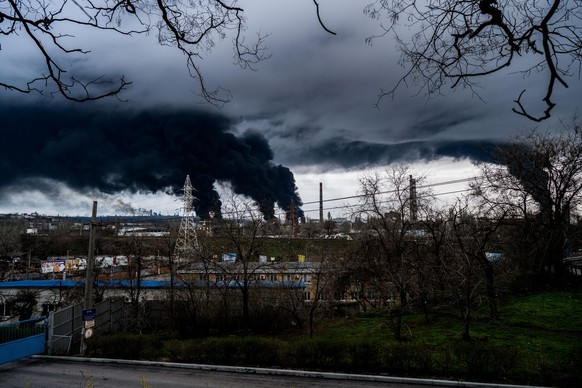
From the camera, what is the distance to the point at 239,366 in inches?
706

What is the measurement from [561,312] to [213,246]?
22385 millimetres

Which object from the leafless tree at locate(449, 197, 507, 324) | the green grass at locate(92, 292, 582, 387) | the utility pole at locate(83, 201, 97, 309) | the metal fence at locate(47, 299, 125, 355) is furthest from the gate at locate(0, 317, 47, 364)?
the leafless tree at locate(449, 197, 507, 324)

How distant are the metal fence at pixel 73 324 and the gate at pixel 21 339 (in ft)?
1.66

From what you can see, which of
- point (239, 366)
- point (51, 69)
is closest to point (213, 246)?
point (239, 366)

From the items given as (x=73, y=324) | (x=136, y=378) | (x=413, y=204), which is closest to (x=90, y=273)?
(x=73, y=324)

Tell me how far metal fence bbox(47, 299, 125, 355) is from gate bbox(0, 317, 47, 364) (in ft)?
1.66

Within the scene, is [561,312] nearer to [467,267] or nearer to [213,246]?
[467,267]

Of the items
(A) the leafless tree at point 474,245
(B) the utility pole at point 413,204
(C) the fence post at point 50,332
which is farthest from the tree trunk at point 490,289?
(C) the fence post at point 50,332

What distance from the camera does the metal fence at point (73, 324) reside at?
72.9ft

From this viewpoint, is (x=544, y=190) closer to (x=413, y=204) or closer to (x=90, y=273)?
(x=413, y=204)

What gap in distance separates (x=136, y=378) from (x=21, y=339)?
28.1 ft

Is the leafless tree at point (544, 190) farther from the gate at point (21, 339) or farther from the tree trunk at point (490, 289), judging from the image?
the gate at point (21, 339)

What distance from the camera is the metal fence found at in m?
22.2

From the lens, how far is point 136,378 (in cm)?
1655
